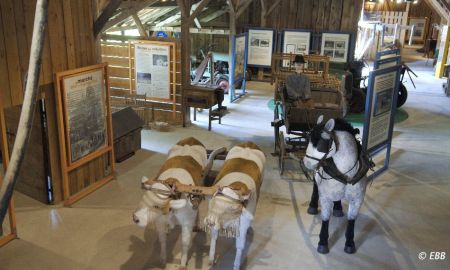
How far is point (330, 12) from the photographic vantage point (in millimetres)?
15742

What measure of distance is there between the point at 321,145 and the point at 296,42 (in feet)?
38.2

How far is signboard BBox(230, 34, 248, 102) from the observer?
12684 millimetres

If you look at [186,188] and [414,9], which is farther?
[414,9]

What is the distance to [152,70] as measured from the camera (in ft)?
33.5

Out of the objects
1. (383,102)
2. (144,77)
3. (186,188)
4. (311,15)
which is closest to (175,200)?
(186,188)

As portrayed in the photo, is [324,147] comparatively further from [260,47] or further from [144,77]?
[260,47]

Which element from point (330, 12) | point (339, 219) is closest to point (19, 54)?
point (339, 219)

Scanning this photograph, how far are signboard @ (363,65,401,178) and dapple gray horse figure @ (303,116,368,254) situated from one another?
201cm

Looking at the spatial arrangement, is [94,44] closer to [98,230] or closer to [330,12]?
[98,230]

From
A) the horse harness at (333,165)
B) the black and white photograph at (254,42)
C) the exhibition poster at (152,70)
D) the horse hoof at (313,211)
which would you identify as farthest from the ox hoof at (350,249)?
the black and white photograph at (254,42)

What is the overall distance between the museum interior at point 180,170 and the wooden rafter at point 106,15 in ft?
0.07

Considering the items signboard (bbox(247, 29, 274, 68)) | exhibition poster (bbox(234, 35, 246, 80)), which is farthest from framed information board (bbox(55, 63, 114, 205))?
signboard (bbox(247, 29, 274, 68))

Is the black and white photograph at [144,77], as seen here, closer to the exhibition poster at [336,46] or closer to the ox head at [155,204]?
the ox head at [155,204]

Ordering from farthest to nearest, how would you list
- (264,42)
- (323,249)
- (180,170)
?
1. (264,42)
2. (323,249)
3. (180,170)
